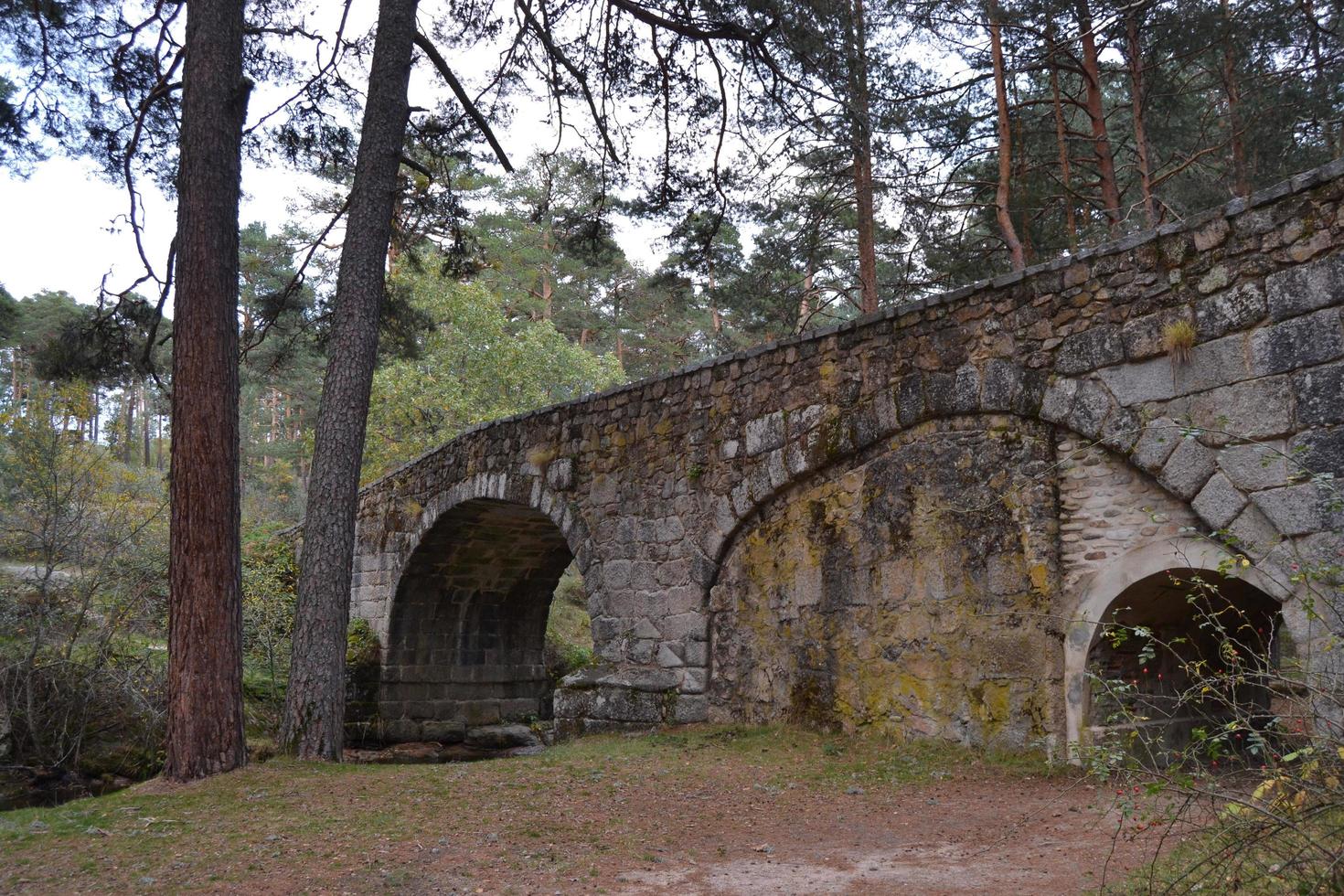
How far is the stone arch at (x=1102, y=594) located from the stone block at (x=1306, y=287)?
1111 millimetres

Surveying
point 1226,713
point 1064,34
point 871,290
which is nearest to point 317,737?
point 1226,713

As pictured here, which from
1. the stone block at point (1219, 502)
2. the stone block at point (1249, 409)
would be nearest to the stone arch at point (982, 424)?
the stone block at point (1219, 502)

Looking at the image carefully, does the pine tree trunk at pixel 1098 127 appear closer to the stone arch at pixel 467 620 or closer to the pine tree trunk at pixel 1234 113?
the pine tree trunk at pixel 1234 113

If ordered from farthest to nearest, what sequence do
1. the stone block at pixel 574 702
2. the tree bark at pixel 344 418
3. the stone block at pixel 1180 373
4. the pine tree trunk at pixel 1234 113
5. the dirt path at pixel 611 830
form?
1. the pine tree trunk at pixel 1234 113
2. the stone block at pixel 574 702
3. the tree bark at pixel 344 418
4. the stone block at pixel 1180 373
5. the dirt path at pixel 611 830

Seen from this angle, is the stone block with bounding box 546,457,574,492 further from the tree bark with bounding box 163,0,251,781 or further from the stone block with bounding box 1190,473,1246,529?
the stone block with bounding box 1190,473,1246,529

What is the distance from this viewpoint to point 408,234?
928 centimetres

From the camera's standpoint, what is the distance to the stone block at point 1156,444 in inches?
189

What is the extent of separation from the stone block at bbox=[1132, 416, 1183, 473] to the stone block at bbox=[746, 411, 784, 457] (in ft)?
8.68

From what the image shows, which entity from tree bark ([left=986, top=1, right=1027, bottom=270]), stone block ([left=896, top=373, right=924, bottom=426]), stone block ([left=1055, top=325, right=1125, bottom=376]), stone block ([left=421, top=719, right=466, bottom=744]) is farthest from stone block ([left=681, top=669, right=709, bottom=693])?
stone block ([left=421, top=719, right=466, bottom=744])

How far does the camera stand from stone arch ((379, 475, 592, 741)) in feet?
37.6

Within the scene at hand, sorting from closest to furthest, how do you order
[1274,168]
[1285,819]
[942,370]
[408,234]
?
[1285,819]
[942,370]
[408,234]
[1274,168]

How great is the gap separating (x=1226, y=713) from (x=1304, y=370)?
222cm

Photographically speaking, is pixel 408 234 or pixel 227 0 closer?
pixel 227 0

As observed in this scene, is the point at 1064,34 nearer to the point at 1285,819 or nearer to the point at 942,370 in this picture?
the point at 942,370
